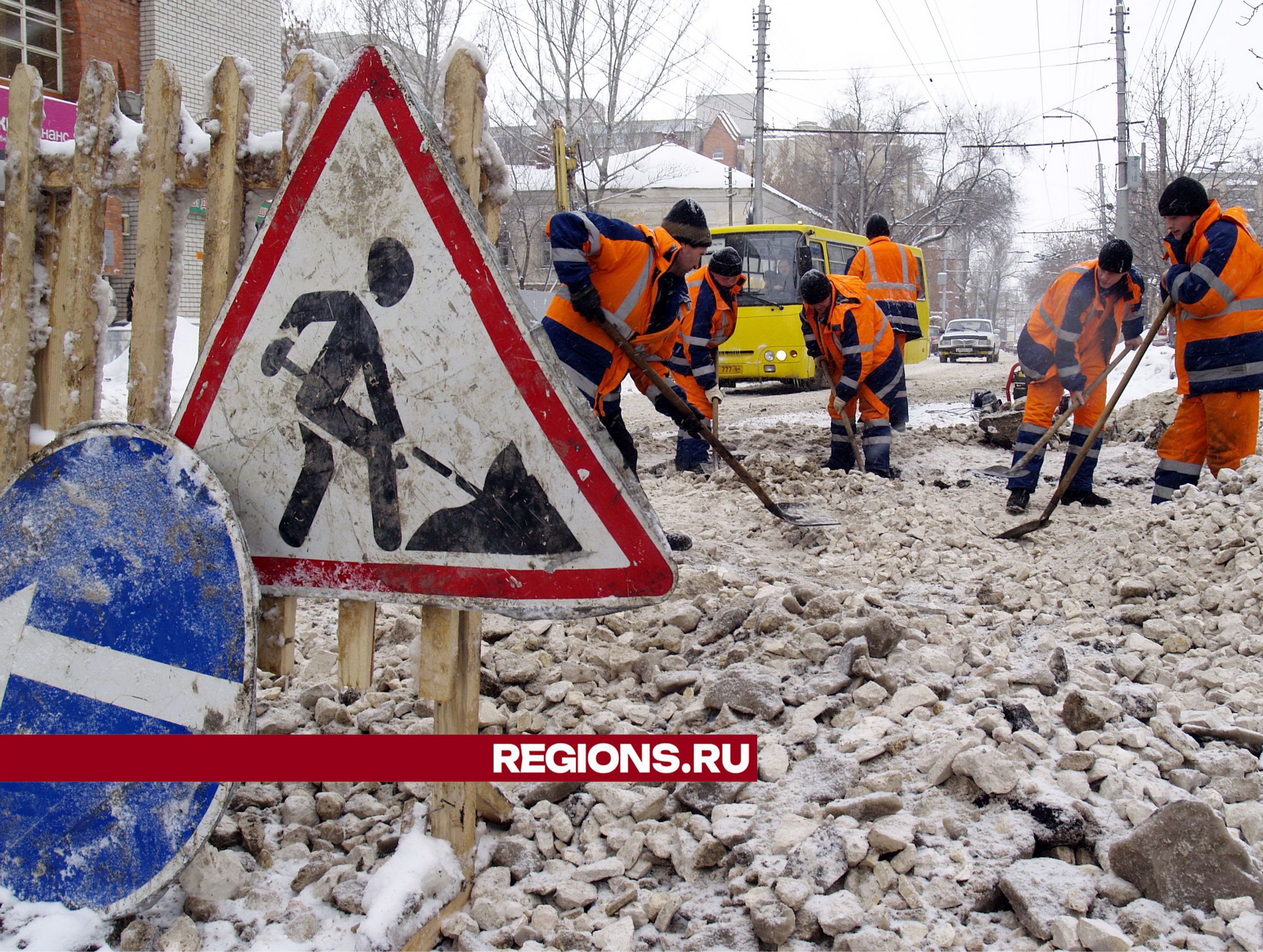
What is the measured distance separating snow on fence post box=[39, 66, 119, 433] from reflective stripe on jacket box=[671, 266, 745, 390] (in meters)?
5.01

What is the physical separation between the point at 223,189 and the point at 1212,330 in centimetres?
514

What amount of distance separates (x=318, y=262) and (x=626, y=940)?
139cm

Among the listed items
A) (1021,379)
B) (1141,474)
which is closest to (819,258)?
(1021,379)

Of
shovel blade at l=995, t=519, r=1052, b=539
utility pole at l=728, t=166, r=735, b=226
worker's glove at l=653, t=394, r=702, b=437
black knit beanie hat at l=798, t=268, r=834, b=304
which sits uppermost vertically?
utility pole at l=728, t=166, r=735, b=226

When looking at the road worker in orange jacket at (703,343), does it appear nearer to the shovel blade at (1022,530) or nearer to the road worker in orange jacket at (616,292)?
the road worker in orange jacket at (616,292)

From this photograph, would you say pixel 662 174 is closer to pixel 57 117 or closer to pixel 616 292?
pixel 57 117

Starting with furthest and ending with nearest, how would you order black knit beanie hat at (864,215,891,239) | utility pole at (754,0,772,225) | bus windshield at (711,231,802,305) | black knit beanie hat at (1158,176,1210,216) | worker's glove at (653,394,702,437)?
utility pole at (754,0,772,225) < bus windshield at (711,231,802,305) < black knit beanie hat at (864,215,891,239) < black knit beanie hat at (1158,176,1210,216) < worker's glove at (653,394,702,437)

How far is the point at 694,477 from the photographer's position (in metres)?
6.51

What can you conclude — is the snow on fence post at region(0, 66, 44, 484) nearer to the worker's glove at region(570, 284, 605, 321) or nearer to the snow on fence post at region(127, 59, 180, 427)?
the snow on fence post at region(127, 59, 180, 427)

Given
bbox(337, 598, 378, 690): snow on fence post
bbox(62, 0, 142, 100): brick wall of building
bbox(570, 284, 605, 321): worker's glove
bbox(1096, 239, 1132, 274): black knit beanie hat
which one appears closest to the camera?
bbox(337, 598, 378, 690): snow on fence post

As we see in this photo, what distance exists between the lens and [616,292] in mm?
4105

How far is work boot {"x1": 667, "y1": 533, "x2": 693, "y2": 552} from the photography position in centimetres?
441

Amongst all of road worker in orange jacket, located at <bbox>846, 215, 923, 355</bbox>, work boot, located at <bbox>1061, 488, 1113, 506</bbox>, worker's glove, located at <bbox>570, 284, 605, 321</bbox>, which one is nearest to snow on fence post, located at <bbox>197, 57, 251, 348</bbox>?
worker's glove, located at <bbox>570, 284, 605, 321</bbox>

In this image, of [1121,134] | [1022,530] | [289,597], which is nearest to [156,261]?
[289,597]
